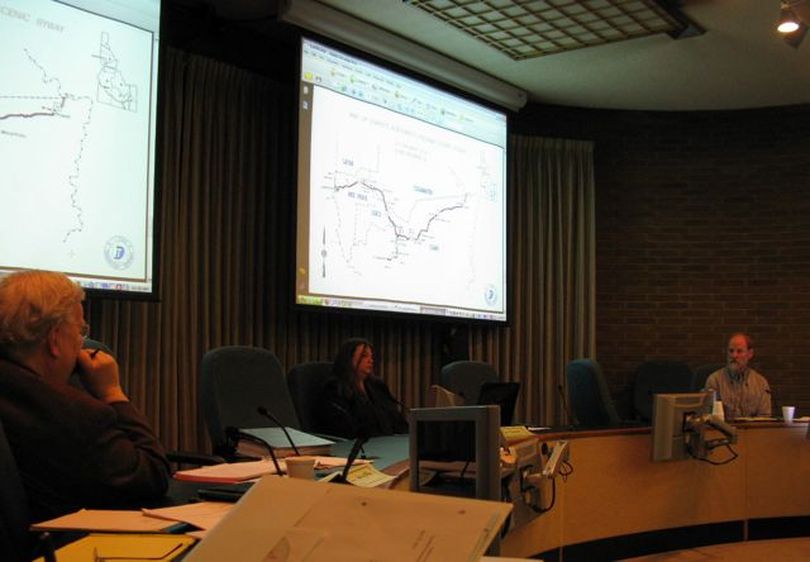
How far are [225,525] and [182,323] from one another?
3.66 m

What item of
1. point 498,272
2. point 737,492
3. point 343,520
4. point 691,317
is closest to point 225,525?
point 343,520

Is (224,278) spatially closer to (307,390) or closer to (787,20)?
(307,390)

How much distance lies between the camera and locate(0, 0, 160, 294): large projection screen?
344 centimetres

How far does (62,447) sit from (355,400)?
2.67 meters

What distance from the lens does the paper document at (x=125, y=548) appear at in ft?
3.93

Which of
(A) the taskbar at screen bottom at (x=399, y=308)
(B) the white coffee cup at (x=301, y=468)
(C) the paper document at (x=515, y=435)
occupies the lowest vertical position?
(C) the paper document at (x=515, y=435)

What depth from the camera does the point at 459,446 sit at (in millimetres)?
1942

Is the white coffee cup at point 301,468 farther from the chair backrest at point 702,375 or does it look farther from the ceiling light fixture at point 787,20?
the chair backrest at point 702,375

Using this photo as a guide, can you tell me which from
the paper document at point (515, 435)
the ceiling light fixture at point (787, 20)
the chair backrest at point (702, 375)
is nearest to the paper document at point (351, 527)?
the paper document at point (515, 435)

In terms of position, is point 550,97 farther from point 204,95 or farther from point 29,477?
point 29,477

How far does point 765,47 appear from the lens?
5582 mm

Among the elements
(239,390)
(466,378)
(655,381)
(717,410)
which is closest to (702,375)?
(655,381)

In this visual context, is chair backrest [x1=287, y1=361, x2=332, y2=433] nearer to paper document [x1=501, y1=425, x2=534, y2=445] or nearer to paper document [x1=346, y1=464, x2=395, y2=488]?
paper document [x1=501, y1=425, x2=534, y2=445]

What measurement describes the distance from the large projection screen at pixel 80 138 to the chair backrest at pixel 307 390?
77 cm
